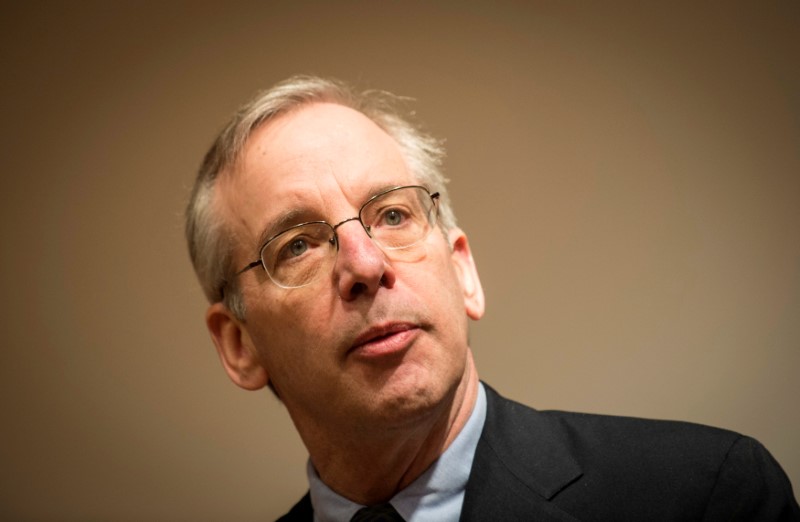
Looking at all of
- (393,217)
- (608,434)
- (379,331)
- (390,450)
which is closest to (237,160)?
(393,217)

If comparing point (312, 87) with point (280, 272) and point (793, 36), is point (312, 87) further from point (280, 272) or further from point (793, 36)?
point (793, 36)

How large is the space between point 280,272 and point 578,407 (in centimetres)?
102

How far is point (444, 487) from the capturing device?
155cm

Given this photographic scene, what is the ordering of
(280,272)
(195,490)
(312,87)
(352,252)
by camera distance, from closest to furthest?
(352,252) < (280,272) < (312,87) < (195,490)

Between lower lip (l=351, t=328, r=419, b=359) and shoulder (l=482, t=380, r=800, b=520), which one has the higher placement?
lower lip (l=351, t=328, r=419, b=359)

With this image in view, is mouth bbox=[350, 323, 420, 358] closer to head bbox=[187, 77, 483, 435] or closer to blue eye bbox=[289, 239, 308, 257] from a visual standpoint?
head bbox=[187, 77, 483, 435]

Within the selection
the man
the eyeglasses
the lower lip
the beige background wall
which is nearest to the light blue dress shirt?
the man

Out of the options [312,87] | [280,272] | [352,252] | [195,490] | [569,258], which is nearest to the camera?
[352,252]

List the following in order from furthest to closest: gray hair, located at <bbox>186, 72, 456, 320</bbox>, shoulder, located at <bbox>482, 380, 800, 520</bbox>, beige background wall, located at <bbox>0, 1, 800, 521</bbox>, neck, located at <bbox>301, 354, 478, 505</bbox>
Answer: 1. beige background wall, located at <bbox>0, 1, 800, 521</bbox>
2. gray hair, located at <bbox>186, 72, 456, 320</bbox>
3. neck, located at <bbox>301, 354, 478, 505</bbox>
4. shoulder, located at <bbox>482, 380, 800, 520</bbox>

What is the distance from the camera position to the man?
1.43m

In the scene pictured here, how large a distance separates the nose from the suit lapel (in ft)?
1.29

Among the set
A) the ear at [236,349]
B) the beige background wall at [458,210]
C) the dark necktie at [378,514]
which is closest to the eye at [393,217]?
the ear at [236,349]

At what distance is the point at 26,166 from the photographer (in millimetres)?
2461

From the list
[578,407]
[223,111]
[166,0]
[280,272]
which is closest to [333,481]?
[280,272]
